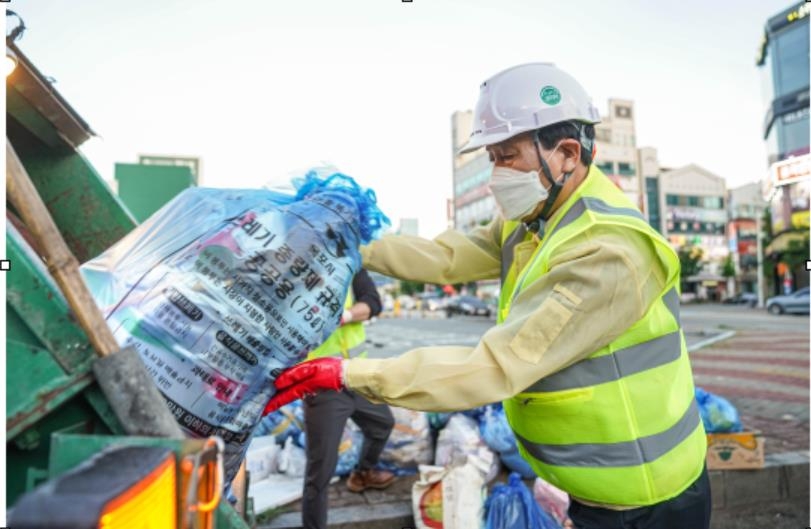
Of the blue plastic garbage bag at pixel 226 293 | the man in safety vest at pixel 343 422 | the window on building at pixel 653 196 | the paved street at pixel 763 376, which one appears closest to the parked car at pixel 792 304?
the paved street at pixel 763 376

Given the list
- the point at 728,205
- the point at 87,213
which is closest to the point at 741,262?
the point at 728,205

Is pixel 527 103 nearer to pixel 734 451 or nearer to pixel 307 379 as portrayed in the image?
pixel 307 379

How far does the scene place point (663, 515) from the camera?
1559 mm

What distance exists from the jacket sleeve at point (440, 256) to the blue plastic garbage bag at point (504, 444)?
1743 millimetres

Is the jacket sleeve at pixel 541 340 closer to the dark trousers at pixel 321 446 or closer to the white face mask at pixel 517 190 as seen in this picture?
the white face mask at pixel 517 190

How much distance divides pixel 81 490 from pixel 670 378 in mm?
1436

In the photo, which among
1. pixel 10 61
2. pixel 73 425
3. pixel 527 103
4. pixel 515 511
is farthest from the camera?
pixel 515 511

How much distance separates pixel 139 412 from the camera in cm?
95

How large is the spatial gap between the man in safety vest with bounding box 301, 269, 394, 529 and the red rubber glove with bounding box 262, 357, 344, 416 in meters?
0.82

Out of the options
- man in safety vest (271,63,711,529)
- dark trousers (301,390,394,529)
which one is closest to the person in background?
dark trousers (301,390,394,529)

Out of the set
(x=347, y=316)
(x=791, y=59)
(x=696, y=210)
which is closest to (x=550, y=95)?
(x=347, y=316)

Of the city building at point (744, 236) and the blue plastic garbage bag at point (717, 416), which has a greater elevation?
the city building at point (744, 236)

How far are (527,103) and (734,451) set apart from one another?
10.3 ft

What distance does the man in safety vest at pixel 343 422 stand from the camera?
2.79 m
